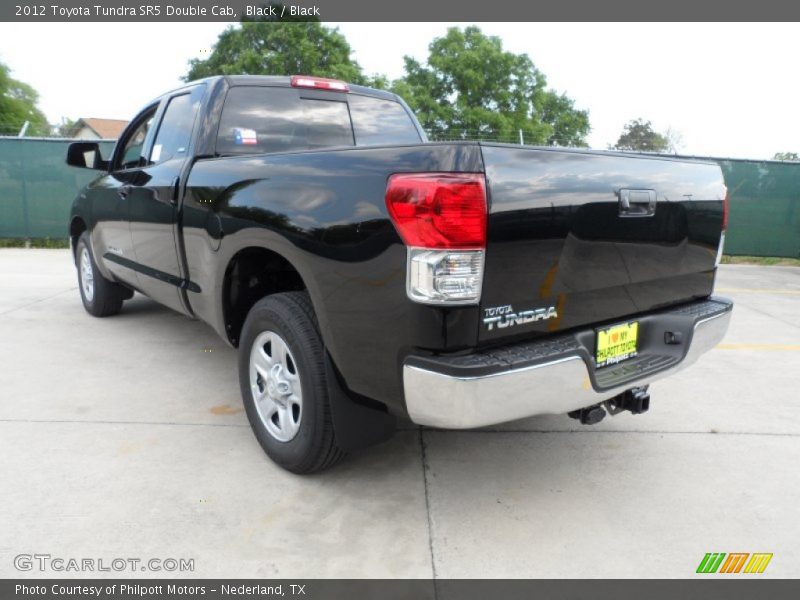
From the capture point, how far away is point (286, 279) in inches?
126

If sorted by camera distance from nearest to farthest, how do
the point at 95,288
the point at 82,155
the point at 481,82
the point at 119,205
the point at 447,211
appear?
the point at 447,211
the point at 119,205
the point at 82,155
the point at 95,288
the point at 481,82

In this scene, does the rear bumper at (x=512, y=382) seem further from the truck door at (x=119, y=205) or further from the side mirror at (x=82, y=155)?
the side mirror at (x=82, y=155)

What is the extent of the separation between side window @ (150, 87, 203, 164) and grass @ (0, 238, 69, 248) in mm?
8846

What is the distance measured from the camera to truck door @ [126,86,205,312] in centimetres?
366

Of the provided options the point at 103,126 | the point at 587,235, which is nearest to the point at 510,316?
the point at 587,235

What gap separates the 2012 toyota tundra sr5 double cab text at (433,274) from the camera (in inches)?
79.9

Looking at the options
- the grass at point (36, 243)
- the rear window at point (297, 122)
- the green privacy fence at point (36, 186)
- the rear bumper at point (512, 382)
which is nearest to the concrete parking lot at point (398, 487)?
the rear bumper at point (512, 382)

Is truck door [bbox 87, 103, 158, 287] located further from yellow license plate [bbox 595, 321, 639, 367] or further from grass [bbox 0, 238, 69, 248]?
grass [bbox 0, 238, 69, 248]

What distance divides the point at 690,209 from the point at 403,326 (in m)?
1.59

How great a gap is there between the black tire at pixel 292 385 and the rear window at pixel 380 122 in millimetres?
1815

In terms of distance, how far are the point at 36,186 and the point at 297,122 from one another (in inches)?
386

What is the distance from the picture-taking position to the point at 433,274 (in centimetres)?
199

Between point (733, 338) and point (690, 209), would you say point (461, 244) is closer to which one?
point (690, 209)

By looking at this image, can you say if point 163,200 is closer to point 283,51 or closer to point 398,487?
point 398,487
